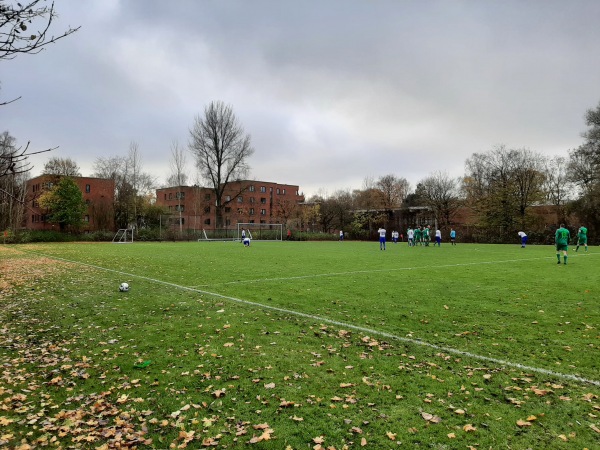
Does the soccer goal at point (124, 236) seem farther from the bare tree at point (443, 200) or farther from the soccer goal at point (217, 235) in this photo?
the bare tree at point (443, 200)

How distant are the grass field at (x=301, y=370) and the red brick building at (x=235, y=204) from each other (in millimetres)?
67721

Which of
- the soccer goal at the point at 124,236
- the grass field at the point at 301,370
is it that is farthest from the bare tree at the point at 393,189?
the grass field at the point at 301,370

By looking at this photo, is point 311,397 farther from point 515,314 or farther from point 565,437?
point 515,314

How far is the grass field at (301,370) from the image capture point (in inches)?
143

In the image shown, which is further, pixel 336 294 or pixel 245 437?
pixel 336 294

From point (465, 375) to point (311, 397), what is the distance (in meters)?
2.03

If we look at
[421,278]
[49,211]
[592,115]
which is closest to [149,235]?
[49,211]

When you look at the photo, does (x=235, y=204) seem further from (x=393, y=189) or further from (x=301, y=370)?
(x=301, y=370)

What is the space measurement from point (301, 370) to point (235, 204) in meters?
86.5

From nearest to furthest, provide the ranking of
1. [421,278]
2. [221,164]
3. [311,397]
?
[311,397]
[421,278]
[221,164]

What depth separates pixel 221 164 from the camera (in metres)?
63.2

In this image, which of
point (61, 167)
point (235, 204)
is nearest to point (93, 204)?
point (61, 167)

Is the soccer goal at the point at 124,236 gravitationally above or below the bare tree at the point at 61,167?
below

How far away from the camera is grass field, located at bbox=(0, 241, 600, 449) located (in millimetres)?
3645
